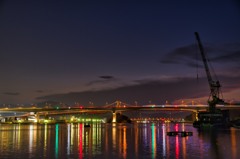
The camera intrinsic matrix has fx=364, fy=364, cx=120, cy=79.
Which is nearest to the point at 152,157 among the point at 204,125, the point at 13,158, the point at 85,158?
the point at 85,158

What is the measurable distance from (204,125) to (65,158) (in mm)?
137115

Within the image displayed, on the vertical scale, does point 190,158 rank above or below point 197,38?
below

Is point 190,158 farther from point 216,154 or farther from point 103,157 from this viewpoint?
point 103,157

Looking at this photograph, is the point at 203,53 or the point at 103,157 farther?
the point at 203,53

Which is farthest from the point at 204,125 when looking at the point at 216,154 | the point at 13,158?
the point at 13,158

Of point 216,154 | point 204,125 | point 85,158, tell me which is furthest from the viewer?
point 204,125

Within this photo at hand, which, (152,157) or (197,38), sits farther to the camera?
(197,38)

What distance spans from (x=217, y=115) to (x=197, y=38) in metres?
39.1

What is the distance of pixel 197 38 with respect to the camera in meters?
174

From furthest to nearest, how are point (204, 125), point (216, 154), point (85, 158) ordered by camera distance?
point (204, 125)
point (216, 154)
point (85, 158)

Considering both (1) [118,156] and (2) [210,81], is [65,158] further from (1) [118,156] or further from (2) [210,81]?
(2) [210,81]

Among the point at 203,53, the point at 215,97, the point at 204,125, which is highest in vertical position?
the point at 203,53

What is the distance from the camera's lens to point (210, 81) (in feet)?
578

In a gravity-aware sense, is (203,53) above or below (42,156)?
above
